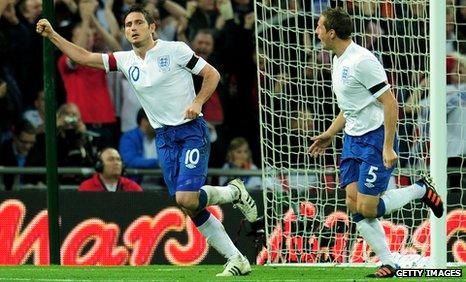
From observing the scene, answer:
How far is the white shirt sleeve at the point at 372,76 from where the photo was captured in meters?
11.3

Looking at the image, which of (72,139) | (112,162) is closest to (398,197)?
(112,162)

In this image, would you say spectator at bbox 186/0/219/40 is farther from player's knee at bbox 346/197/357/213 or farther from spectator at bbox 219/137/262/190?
player's knee at bbox 346/197/357/213

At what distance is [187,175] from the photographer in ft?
38.2

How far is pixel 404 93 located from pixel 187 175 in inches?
135

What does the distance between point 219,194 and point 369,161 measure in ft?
4.14

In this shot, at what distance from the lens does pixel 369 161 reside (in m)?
11.6

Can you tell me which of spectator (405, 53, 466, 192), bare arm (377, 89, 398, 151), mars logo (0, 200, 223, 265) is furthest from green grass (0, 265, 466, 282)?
spectator (405, 53, 466, 192)

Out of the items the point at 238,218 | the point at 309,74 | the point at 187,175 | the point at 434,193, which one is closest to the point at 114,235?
the point at 238,218

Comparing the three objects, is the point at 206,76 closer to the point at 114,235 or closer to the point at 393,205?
the point at 393,205

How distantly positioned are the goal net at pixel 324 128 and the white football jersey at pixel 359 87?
8.04 ft

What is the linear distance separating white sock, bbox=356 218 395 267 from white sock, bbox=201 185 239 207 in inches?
44.6

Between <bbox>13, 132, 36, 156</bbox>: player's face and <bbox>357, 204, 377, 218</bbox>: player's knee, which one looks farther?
<bbox>13, 132, 36, 156</bbox>: player's face

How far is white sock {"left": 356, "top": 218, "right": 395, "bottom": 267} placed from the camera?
11625 millimetres

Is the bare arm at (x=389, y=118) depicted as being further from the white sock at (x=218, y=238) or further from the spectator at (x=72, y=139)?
the spectator at (x=72, y=139)
